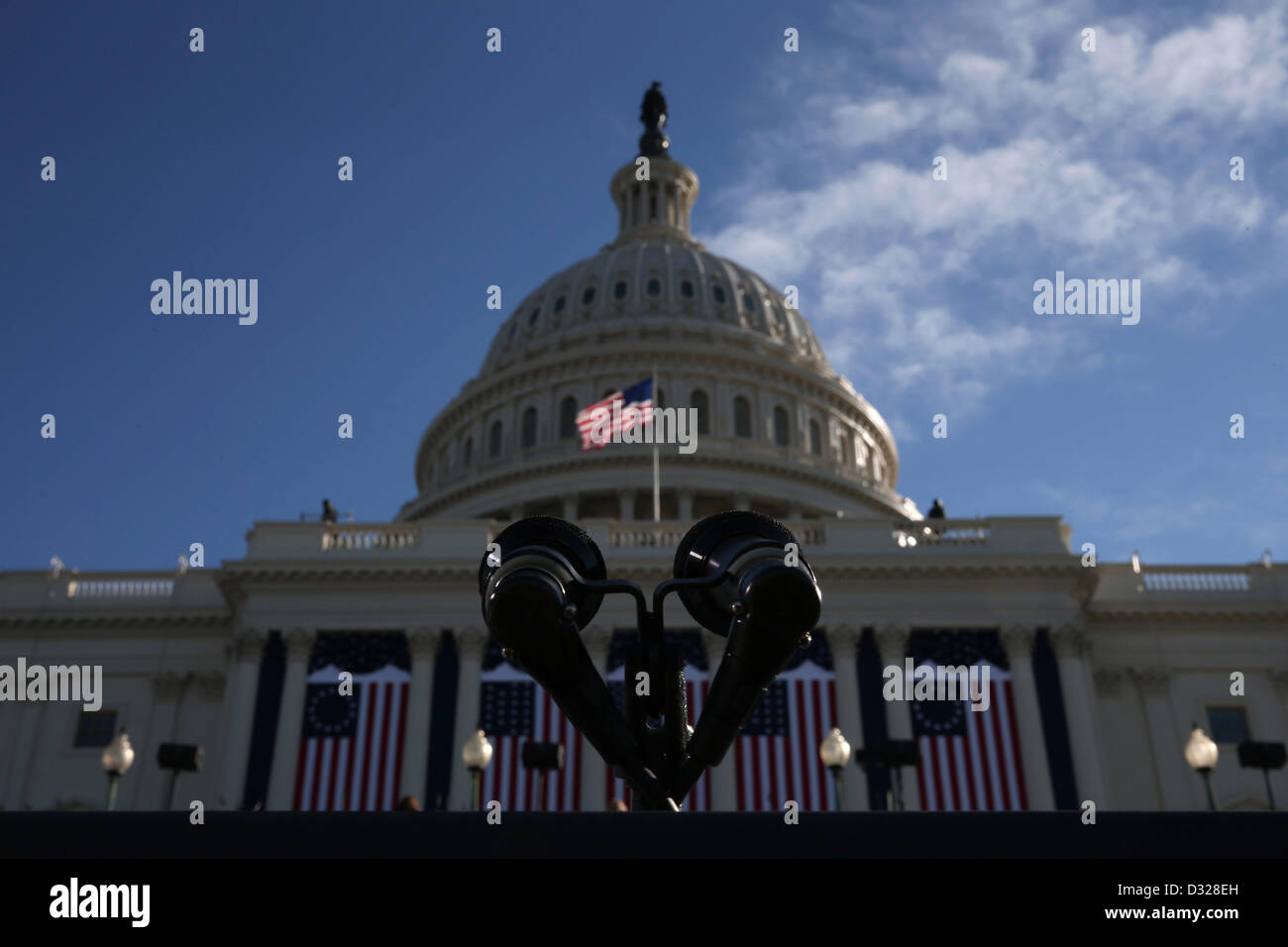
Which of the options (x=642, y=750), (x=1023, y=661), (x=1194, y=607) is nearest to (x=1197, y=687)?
(x=1194, y=607)

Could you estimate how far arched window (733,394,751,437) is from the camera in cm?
6801

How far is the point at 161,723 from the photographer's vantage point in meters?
41.8

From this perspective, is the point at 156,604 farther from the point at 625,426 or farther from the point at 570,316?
the point at 570,316

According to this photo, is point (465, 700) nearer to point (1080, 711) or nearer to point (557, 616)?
point (1080, 711)

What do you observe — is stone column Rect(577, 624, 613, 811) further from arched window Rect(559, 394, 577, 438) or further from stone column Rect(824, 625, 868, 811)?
arched window Rect(559, 394, 577, 438)

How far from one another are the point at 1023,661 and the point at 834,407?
1378 inches

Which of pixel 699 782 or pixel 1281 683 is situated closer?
pixel 699 782

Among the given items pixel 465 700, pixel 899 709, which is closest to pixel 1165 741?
pixel 899 709

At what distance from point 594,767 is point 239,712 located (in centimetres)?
1031

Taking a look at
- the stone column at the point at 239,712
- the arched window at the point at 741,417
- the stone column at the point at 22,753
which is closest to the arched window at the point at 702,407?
the arched window at the point at 741,417

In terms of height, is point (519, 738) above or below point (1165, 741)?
below

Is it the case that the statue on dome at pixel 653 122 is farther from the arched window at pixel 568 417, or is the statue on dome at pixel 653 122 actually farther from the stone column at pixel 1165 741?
the stone column at pixel 1165 741

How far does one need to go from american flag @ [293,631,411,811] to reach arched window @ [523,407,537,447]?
29466 mm

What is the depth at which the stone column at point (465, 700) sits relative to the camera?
36281 millimetres
